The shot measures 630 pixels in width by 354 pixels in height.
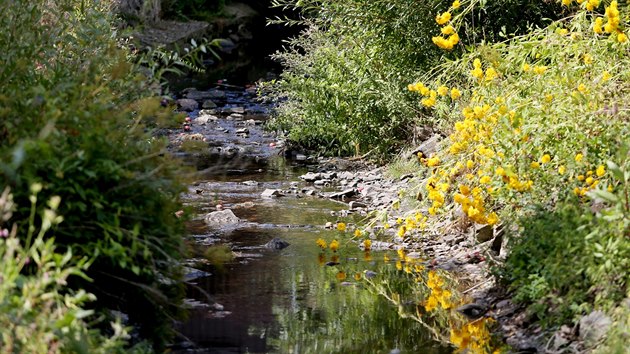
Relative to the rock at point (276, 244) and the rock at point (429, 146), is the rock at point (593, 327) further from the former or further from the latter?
the rock at point (429, 146)

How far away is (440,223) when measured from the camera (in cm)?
852

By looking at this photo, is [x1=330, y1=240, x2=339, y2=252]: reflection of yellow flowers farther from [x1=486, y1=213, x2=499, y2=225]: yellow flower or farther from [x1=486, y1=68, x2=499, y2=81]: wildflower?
[x1=486, y1=68, x2=499, y2=81]: wildflower

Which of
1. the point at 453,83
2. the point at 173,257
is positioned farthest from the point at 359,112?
the point at 173,257

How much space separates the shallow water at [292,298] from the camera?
226 inches

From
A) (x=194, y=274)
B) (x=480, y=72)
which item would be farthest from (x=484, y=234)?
(x=194, y=274)

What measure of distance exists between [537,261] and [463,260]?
1670 millimetres

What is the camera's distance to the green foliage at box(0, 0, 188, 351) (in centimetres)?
445

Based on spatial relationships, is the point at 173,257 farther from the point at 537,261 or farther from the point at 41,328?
the point at 537,261

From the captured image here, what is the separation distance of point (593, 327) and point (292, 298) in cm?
220

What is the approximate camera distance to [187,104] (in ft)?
56.2

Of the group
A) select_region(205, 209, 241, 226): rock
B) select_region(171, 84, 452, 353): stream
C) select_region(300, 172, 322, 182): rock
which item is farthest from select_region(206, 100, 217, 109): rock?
select_region(205, 209, 241, 226): rock

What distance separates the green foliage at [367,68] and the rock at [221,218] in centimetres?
250

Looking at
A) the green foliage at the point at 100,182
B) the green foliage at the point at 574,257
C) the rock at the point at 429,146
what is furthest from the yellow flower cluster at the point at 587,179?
the rock at the point at 429,146

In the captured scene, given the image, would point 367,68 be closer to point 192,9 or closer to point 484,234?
point 484,234
